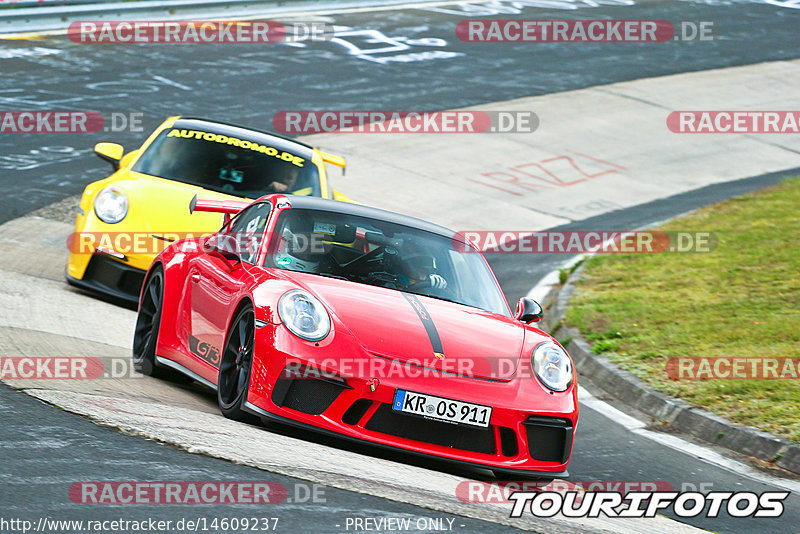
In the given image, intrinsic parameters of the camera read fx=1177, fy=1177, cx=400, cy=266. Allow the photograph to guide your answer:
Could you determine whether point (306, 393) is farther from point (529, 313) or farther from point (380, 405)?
point (529, 313)

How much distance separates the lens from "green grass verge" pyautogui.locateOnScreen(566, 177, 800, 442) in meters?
8.37

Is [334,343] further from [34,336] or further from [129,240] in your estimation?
[129,240]

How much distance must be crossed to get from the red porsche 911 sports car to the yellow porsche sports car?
2152 mm

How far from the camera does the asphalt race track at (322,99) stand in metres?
4.77

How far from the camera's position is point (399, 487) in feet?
16.6

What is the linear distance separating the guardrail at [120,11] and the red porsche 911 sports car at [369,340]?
16184 millimetres

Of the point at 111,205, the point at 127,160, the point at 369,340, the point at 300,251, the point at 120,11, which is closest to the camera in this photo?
the point at 369,340

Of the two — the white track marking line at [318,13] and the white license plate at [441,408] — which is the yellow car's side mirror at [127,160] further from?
the white track marking line at [318,13]

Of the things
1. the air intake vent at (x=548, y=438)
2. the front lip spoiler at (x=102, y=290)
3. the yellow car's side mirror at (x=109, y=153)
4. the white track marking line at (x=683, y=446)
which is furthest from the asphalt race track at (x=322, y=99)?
the front lip spoiler at (x=102, y=290)

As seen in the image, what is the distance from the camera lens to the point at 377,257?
270 inches

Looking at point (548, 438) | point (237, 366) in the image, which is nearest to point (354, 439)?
point (237, 366)

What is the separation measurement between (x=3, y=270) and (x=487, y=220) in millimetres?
7116

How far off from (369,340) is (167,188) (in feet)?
15.4

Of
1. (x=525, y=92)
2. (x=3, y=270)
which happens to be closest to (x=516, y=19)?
(x=525, y=92)
